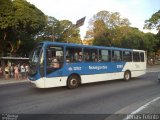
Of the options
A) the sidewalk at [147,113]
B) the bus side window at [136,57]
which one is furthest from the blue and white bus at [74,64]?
the sidewalk at [147,113]

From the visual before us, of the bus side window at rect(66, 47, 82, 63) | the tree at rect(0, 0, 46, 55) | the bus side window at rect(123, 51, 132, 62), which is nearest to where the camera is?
the bus side window at rect(66, 47, 82, 63)

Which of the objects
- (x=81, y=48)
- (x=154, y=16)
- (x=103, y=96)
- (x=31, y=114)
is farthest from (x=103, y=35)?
(x=31, y=114)

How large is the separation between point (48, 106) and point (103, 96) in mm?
3201

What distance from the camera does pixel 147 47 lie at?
54438mm

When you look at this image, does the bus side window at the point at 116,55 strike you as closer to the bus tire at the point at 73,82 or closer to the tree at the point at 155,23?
the bus tire at the point at 73,82

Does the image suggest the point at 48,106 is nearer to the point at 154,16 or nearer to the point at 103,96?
the point at 103,96

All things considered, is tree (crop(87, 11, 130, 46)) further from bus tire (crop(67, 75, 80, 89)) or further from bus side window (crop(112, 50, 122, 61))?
bus tire (crop(67, 75, 80, 89))

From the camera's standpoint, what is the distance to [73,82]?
14844 mm

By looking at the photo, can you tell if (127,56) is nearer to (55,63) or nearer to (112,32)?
(55,63)

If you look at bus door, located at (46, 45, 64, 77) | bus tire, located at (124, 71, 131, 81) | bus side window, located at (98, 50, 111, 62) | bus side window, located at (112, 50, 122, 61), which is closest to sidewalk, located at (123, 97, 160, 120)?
bus door, located at (46, 45, 64, 77)

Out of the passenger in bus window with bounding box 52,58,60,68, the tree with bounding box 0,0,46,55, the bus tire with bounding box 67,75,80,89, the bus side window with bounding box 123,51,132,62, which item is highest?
the tree with bounding box 0,0,46,55

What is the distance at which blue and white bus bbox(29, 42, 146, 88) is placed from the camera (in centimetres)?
1345

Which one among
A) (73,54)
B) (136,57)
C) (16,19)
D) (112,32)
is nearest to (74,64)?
(73,54)

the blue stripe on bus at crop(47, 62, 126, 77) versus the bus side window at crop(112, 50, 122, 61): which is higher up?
the bus side window at crop(112, 50, 122, 61)
